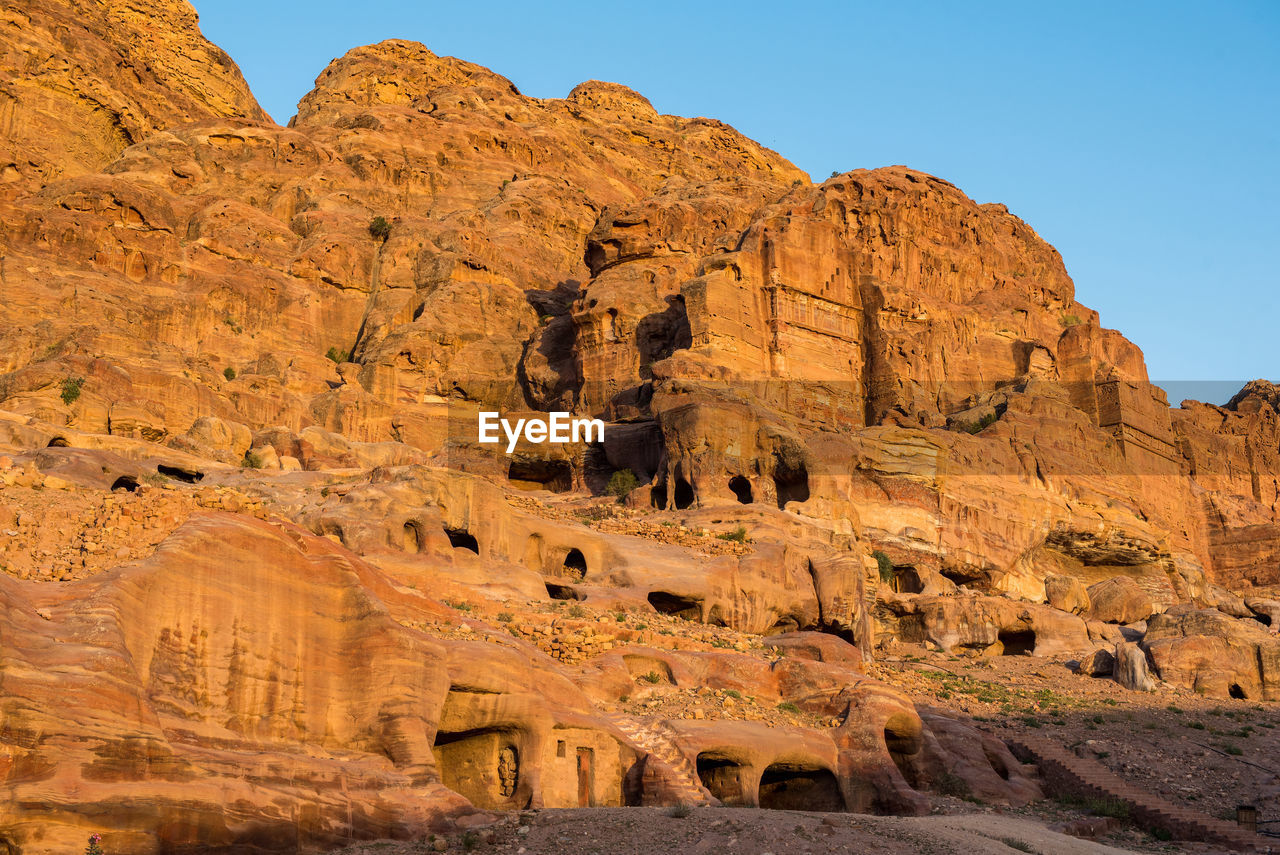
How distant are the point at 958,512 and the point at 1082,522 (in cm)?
929

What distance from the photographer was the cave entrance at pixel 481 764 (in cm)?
2159

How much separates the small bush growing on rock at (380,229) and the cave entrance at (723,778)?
62928mm

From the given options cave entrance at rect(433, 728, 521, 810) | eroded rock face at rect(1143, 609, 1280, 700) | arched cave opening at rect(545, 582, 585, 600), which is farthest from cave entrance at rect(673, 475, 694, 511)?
cave entrance at rect(433, 728, 521, 810)

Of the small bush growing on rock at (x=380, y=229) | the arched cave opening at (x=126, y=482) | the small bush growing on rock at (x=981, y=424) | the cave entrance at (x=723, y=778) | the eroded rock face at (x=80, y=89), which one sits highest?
the eroded rock face at (x=80, y=89)

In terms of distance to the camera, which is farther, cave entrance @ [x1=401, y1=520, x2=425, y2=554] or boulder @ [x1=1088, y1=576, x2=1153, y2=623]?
boulder @ [x1=1088, y1=576, x2=1153, y2=623]

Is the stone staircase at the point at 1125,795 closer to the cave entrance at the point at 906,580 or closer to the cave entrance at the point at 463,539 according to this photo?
the cave entrance at the point at 463,539

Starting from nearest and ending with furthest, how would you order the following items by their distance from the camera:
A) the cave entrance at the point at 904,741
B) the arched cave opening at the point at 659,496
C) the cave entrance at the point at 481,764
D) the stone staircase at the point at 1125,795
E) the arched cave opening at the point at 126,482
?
the cave entrance at the point at 481,764, the stone staircase at the point at 1125,795, the cave entrance at the point at 904,741, the arched cave opening at the point at 126,482, the arched cave opening at the point at 659,496

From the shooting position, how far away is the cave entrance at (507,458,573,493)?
59969mm

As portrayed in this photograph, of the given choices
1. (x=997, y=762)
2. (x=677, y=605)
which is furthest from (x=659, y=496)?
(x=997, y=762)

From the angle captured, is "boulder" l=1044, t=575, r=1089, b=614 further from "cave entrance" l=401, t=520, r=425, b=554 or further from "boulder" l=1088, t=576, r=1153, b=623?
"cave entrance" l=401, t=520, r=425, b=554

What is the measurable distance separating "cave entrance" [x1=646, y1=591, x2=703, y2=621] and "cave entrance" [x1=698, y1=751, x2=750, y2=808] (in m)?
12.0

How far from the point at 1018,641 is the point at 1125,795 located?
20477mm

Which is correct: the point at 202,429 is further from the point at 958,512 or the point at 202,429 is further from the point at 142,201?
the point at 958,512

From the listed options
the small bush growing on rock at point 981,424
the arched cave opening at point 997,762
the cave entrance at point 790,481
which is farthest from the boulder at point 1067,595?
the arched cave opening at point 997,762
